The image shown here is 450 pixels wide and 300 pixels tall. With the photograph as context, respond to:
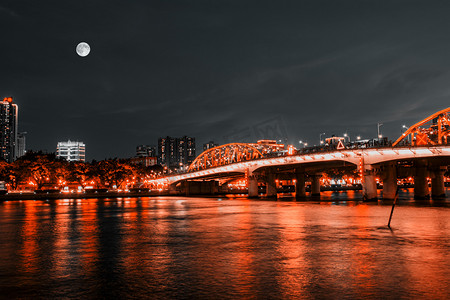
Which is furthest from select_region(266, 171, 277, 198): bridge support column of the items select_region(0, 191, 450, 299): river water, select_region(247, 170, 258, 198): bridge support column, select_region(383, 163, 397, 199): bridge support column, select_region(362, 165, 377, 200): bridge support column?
select_region(0, 191, 450, 299): river water

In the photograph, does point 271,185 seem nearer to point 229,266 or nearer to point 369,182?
point 369,182

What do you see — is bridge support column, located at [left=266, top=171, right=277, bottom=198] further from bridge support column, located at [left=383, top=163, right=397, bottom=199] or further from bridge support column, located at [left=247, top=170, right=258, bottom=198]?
bridge support column, located at [left=383, top=163, right=397, bottom=199]

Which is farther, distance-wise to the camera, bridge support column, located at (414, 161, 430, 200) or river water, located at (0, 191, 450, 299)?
bridge support column, located at (414, 161, 430, 200)

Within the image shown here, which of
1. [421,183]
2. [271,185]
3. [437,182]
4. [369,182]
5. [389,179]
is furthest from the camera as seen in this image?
[271,185]

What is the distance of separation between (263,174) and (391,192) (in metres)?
48.4

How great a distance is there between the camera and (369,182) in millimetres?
86312

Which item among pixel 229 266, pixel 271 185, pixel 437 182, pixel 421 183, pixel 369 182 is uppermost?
pixel 369 182

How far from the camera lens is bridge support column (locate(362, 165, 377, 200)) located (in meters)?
86.4

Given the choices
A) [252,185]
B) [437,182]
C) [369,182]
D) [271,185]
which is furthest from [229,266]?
[271,185]

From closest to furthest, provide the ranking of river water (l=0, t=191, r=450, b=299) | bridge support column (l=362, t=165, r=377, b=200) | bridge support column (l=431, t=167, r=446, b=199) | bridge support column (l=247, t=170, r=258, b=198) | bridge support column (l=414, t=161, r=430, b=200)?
river water (l=0, t=191, r=450, b=299), bridge support column (l=362, t=165, r=377, b=200), bridge support column (l=414, t=161, r=430, b=200), bridge support column (l=431, t=167, r=446, b=199), bridge support column (l=247, t=170, r=258, b=198)

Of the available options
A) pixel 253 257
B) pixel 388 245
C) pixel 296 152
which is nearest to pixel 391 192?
pixel 296 152

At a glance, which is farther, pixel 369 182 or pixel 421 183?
pixel 421 183

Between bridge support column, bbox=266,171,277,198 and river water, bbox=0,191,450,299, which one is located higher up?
bridge support column, bbox=266,171,277,198

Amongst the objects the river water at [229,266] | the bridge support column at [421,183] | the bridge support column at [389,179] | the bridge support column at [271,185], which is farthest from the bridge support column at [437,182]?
the river water at [229,266]
